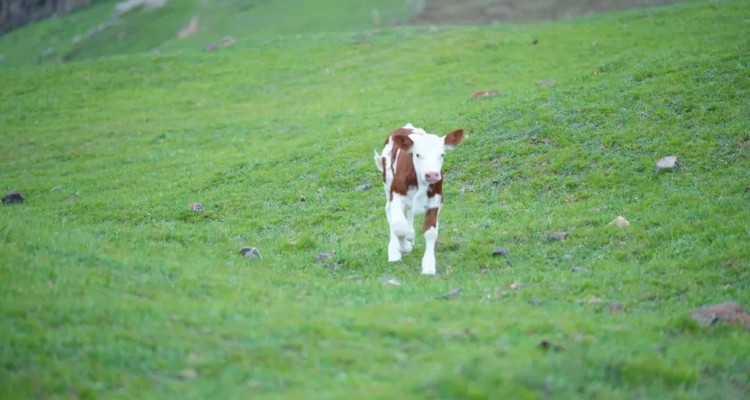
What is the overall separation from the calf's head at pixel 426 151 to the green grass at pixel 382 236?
155 cm

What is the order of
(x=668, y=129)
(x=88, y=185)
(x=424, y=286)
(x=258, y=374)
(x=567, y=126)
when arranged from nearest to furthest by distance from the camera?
(x=258, y=374), (x=424, y=286), (x=668, y=129), (x=567, y=126), (x=88, y=185)

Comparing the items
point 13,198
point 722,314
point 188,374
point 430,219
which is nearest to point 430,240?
point 430,219

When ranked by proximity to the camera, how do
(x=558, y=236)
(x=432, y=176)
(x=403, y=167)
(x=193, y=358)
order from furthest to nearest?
(x=558, y=236) < (x=403, y=167) < (x=432, y=176) < (x=193, y=358)

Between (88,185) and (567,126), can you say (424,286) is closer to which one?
(567,126)

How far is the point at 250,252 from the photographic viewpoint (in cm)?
1454

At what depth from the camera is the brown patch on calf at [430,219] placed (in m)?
13.7

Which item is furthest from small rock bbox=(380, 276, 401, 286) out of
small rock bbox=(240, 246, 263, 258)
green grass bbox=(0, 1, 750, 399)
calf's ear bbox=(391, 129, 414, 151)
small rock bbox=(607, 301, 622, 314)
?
small rock bbox=(607, 301, 622, 314)

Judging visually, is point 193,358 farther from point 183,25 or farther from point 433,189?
point 183,25

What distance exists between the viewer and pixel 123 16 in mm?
61219

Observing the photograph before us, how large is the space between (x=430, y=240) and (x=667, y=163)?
6663mm

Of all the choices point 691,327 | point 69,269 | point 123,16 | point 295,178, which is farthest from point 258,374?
point 123,16

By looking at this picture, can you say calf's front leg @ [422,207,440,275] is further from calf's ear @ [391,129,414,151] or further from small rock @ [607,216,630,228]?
small rock @ [607,216,630,228]

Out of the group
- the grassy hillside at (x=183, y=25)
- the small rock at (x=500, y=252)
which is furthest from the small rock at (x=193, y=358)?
the grassy hillside at (x=183, y=25)

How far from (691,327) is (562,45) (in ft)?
91.7
